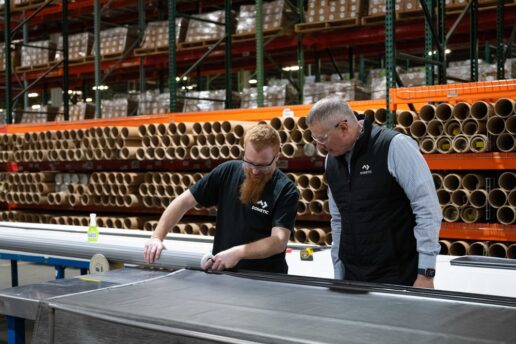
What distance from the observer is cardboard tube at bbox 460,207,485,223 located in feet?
19.1

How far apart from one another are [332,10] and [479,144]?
4.06 metres

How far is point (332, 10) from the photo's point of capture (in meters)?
9.09

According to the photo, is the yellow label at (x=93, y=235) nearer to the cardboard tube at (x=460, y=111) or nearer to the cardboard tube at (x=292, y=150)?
the cardboard tube at (x=292, y=150)

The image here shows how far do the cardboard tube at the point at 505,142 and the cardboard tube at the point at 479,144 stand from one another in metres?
0.09

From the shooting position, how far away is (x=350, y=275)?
3223 mm

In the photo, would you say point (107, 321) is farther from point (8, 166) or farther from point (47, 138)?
point (8, 166)

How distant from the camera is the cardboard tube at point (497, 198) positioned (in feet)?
18.7

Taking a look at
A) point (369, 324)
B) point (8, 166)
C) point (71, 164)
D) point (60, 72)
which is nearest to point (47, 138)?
point (71, 164)

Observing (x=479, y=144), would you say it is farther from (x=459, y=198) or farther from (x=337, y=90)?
(x=337, y=90)

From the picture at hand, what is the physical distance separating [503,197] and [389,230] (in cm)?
314

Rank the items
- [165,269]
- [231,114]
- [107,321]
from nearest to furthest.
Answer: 1. [107,321]
2. [165,269]
3. [231,114]

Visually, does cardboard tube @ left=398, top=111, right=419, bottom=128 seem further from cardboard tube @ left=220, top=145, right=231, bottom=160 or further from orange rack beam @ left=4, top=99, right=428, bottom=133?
cardboard tube @ left=220, top=145, right=231, bottom=160

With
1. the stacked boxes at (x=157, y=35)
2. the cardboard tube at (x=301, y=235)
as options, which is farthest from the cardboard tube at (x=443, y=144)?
the stacked boxes at (x=157, y=35)

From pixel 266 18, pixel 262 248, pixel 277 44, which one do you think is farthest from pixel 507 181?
pixel 277 44
